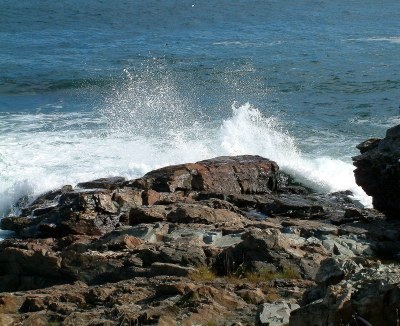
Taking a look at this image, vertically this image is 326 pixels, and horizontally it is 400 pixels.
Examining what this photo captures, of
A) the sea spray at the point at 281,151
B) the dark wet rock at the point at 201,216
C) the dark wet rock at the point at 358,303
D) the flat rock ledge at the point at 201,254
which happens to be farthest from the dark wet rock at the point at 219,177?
the dark wet rock at the point at 358,303

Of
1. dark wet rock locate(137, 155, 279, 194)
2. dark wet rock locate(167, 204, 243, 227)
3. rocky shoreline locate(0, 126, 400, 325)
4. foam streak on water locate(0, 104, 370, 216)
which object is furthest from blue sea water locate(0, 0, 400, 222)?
dark wet rock locate(167, 204, 243, 227)

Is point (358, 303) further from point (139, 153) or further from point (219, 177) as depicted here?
point (139, 153)

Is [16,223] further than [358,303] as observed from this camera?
Yes

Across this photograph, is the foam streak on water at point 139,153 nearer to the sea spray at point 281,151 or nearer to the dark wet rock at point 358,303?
the sea spray at point 281,151

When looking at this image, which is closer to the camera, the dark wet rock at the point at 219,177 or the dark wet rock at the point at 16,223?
the dark wet rock at the point at 16,223

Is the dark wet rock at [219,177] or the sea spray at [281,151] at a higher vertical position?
the sea spray at [281,151]

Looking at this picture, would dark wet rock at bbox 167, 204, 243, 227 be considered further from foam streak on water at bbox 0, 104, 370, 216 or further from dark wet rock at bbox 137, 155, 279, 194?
foam streak on water at bbox 0, 104, 370, 216

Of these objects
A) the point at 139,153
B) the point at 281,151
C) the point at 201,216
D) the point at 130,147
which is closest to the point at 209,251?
the point at 201,216

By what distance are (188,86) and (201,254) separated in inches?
939

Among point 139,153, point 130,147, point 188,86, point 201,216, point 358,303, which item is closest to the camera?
point 358,303

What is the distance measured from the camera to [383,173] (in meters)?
15.8

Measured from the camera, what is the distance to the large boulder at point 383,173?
617 inches

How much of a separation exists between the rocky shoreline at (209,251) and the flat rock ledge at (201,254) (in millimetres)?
20

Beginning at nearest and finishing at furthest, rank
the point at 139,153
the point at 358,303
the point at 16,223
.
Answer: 1. the point at 358,303
2. the point at 16,223
3. the point at 139,153
